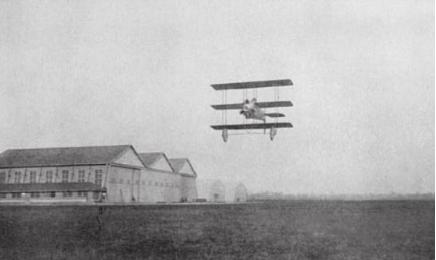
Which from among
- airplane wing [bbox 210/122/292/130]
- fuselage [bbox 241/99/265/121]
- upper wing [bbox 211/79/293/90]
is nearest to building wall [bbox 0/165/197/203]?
airplane wing [bbox 210/122/292/130]

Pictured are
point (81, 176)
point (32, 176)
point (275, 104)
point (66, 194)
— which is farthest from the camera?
point (32, 176)

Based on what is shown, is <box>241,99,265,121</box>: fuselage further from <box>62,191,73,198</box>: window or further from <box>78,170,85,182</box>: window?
<box>78,170,85,182</box>: window

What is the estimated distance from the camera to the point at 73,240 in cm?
1881

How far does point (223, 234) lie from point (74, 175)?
2978 centimetres

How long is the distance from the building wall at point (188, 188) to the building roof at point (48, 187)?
1864cm

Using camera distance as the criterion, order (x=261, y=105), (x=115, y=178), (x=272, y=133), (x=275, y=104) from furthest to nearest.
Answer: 1. (x=115, y=178)
2. (x=272, y=133)
3. (x=261, y=105)
4. (x=275, y=104)

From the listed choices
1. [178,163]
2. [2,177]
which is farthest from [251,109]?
[178,163]

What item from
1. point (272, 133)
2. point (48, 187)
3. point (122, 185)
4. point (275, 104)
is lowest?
point (48, 187)

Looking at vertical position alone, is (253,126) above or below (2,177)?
above

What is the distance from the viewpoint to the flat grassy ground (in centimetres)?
1628

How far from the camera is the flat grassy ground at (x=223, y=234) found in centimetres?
1628

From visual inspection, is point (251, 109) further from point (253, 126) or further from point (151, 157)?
point (151, 157)

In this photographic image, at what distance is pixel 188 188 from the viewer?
62656 mm

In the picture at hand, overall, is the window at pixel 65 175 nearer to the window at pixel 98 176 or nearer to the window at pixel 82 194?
the window at pixel 82 194
